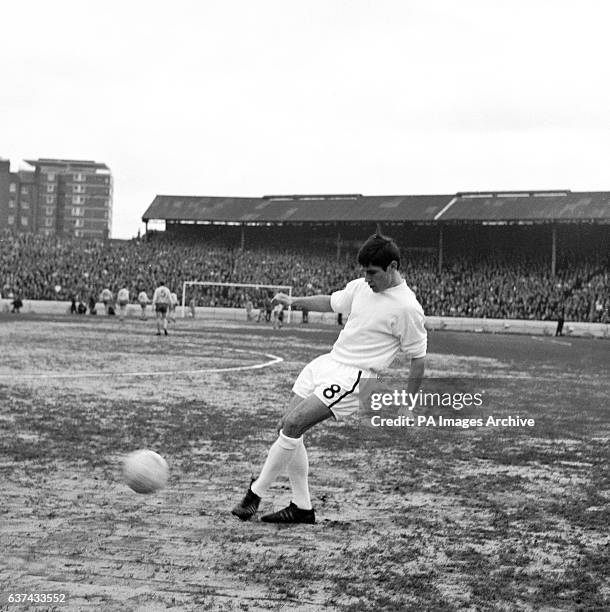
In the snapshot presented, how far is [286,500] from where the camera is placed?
288 inches

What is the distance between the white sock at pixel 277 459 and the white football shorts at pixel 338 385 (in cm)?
33

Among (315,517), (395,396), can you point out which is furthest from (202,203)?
(315,517)

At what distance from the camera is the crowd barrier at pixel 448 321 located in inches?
2115

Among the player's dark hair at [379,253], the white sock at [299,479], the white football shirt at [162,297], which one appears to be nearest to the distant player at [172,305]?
the white football shirt at [162,297]

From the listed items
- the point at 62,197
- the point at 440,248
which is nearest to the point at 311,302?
the point at 440,248

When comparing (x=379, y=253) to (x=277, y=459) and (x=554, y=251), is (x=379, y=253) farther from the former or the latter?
(x=554, y=251)

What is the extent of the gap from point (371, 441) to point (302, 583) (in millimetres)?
5550

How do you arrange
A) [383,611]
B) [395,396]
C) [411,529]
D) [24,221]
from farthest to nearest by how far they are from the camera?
[24,221], [395,396], [411,529], [383,611]

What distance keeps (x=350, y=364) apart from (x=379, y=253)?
814 mm

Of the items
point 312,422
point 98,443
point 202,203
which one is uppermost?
point 202,203

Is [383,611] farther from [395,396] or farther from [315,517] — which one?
[395,396]

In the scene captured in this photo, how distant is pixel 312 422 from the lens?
6.50m

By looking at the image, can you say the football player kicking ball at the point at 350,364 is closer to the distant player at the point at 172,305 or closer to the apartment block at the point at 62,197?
the distant player at the point at 172,305

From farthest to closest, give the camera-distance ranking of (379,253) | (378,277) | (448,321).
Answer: (448,321) → (378,277) → (379,253)
